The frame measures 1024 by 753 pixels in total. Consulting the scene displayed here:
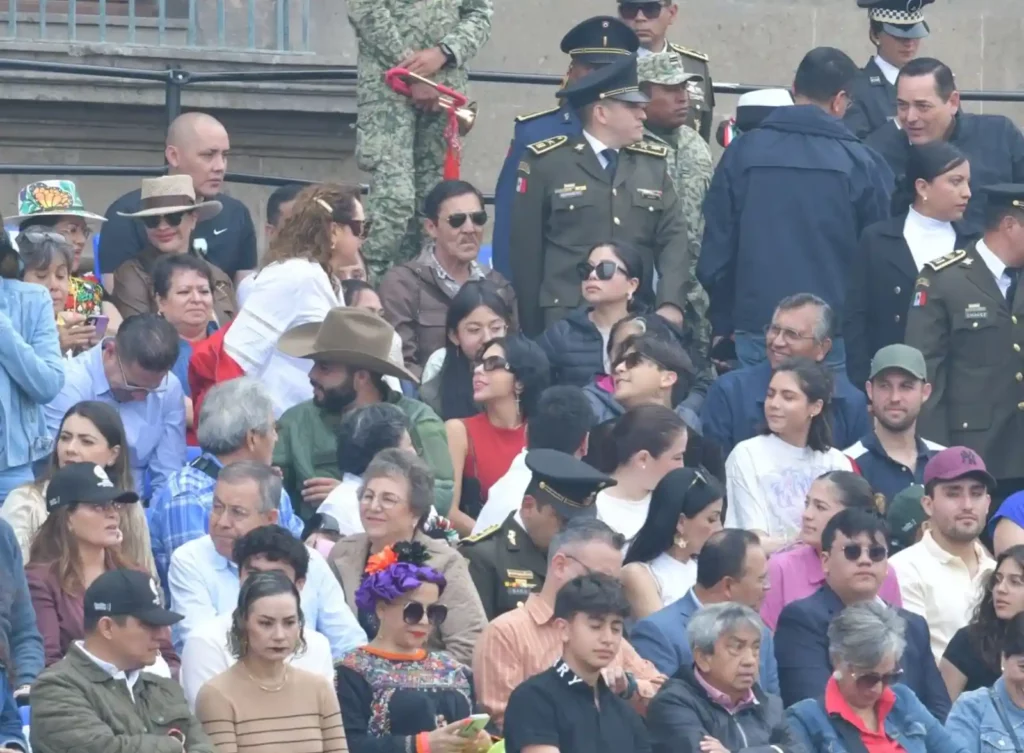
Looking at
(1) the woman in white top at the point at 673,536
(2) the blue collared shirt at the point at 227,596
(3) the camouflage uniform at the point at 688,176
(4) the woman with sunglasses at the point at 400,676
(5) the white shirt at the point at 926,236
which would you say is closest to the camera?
(4) the woman with sunglasses at the point at 400,676

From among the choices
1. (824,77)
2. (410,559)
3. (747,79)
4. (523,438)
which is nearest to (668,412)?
(523,438)

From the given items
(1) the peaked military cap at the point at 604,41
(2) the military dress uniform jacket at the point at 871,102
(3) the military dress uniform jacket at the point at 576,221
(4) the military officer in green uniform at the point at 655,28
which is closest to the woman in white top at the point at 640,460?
(3) the military dress uniform jacket at the point at 576,221

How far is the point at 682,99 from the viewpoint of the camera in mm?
15320

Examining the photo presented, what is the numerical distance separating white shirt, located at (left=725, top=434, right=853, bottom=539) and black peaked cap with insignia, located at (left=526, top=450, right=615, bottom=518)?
4.00 ft

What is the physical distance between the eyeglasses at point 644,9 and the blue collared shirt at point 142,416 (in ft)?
13.4

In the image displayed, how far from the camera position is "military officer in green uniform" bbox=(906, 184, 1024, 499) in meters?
13.9

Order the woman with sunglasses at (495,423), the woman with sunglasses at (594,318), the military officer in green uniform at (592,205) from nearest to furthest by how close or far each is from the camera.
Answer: the woman with sunglasses at (495,423) < the woman with sunglasses at (594,318) < the military officer in green uniform at (592,205)

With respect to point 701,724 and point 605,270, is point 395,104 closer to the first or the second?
point 605,270

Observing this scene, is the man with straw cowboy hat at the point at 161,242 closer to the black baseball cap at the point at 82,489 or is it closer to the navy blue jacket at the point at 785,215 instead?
the navy blue jacket at the point at 785,215

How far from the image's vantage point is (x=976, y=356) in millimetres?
13969

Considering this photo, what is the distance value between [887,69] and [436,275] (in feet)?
10.3

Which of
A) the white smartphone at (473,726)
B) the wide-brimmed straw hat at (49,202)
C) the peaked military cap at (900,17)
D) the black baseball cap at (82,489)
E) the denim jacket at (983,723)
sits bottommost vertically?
the denim jacket at (983,723)

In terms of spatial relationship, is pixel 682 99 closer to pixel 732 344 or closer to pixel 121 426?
pixel 732 344

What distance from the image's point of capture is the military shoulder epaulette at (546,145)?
48.3 feet
